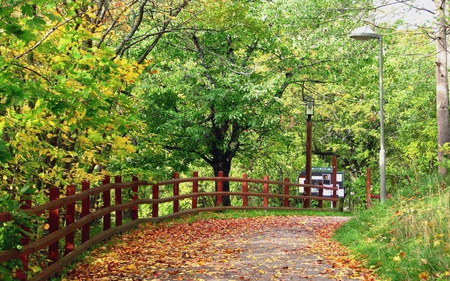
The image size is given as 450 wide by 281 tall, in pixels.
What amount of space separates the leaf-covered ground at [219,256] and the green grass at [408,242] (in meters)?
0.28

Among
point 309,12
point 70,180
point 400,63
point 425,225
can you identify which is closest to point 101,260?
point 70,180

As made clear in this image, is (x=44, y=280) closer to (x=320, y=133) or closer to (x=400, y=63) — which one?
(x=400, y=63)

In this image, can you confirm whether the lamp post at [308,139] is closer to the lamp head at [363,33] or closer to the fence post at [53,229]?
the lamp head at [363,33]

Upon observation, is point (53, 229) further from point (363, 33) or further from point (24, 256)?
point (363, 33)

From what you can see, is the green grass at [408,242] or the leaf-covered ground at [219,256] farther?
the leaf-covered ground at [219,256]

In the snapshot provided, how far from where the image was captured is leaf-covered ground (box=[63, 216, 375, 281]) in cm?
824

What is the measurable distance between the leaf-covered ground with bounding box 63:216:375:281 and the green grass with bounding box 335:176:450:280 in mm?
280

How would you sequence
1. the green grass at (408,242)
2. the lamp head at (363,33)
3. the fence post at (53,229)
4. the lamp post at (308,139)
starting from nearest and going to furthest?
the green grass at (408,242) < the fence post at (53,229) < the lamp head at (363,33) < the lamp post at (308,139)

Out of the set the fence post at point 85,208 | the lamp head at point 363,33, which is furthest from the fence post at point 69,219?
the lamp head at point 363,33

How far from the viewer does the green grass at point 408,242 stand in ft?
22.8

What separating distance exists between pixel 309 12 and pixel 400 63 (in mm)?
4477

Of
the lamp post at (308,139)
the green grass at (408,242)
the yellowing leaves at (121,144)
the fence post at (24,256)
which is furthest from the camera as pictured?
the lamp post at (308,139)

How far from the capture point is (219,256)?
10133 millimetres

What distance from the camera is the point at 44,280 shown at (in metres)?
7.46
